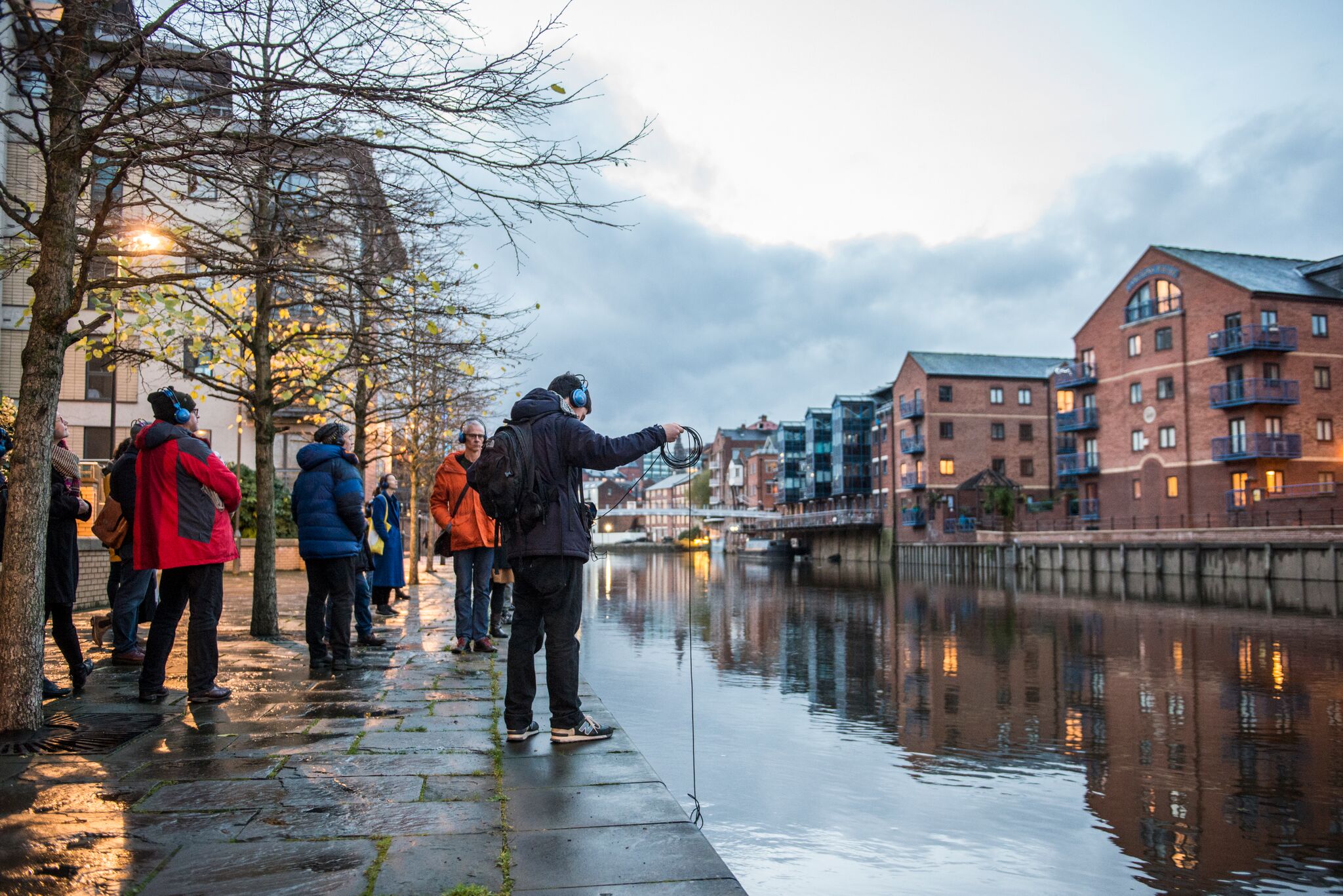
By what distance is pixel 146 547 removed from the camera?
646 cm

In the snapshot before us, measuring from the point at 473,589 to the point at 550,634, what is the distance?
4.79 metres

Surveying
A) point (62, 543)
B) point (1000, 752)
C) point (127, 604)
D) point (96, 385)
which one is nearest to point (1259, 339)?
point (1000, 752)

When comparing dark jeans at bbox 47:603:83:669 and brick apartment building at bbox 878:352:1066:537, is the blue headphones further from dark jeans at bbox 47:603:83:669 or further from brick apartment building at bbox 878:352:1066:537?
brick apartment building at bbox 878:352:1066:537

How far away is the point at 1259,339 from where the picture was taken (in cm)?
4422

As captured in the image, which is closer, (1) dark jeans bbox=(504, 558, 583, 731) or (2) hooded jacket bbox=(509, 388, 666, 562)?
(2) hooded jacket bbox=(509, 388, 666, 562)

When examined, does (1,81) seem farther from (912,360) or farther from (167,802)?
(912,360)

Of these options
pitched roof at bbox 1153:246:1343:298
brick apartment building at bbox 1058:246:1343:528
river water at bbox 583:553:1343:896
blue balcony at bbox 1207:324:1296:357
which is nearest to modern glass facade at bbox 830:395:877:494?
brick apartment building at bbox 1058:246:1343:528

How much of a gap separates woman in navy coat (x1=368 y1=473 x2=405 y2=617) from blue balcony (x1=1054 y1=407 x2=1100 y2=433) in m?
48.4

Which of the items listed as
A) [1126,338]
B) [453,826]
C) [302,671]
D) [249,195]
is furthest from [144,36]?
[1126,338]

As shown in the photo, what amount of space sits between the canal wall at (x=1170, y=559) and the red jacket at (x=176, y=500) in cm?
3569

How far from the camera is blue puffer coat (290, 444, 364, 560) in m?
8.07

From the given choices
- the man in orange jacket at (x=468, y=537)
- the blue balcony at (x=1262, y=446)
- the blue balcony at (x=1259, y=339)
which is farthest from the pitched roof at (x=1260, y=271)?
the man in orange jacket at (x=468, y=537)

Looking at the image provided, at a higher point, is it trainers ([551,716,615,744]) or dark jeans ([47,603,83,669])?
dark jeans ([47,603,83,669])

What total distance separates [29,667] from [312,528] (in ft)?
8.97
